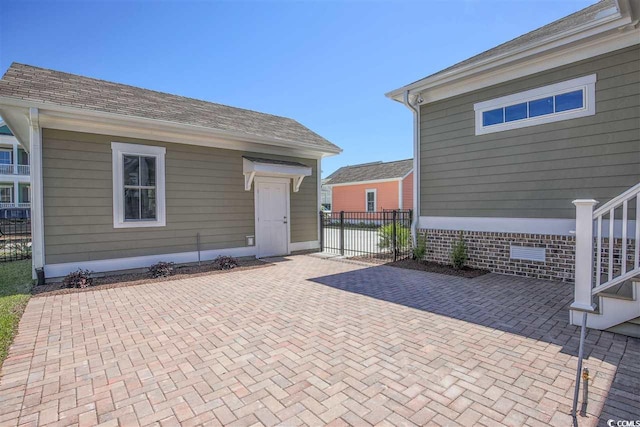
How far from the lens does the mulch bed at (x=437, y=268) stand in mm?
6551

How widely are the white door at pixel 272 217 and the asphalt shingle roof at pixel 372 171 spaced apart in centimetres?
1323

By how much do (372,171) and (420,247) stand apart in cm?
1681

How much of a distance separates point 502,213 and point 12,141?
115 feet

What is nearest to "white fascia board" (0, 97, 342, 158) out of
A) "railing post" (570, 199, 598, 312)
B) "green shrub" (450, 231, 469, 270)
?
"green shrub" (450, 231, 469, 270)

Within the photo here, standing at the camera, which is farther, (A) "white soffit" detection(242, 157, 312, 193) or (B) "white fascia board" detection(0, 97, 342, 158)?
(A) "white soffit" detection(242, 157, 312, 193)

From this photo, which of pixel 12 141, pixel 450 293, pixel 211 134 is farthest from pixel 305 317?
pixel 12 141

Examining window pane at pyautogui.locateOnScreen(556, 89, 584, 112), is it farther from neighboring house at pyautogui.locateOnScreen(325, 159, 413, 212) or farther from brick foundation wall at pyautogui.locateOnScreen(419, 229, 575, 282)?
neighboring house at pyautogui.locateOnScreen(325, 159, 413, 212)

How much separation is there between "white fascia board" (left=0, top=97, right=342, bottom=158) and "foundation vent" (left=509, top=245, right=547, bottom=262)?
5955 mm

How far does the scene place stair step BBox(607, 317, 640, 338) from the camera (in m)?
3.33

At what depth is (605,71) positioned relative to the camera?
5.18 meters

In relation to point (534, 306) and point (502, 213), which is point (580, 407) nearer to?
point (534, 306)

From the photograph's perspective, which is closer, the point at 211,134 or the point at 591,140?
the point at 591,140

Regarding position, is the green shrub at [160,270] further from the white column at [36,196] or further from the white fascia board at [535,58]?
the white fascia board at [535,58]

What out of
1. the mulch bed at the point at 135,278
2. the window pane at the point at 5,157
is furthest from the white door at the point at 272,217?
the window pane at the point at 5,157
